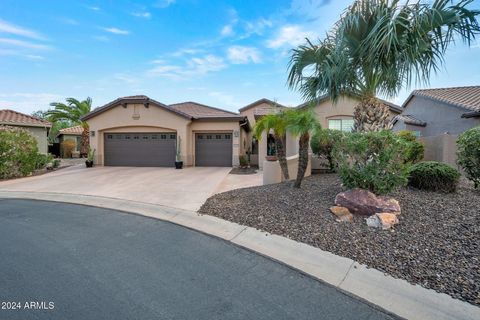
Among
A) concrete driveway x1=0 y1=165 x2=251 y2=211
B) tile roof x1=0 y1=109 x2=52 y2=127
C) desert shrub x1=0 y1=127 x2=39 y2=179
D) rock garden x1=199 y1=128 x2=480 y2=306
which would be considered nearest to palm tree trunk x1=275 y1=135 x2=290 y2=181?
rock garden x1=199 y1=128 x2=480 y2=306

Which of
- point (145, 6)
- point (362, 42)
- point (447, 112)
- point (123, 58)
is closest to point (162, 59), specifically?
point (123, 58)

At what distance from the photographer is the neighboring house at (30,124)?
18125mm

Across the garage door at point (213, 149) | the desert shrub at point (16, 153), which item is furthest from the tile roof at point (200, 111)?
the desert shrub at point (16, 153)

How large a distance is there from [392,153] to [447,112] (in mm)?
14539

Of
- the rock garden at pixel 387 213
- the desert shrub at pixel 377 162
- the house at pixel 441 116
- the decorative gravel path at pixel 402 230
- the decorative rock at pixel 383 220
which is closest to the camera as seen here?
the decorative gravel path at pixel 402 230

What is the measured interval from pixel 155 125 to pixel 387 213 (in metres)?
15.4

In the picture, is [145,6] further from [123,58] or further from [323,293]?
[323,293]

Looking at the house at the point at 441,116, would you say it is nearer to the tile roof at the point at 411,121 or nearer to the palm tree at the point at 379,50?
the tile roof at the point at 411,121

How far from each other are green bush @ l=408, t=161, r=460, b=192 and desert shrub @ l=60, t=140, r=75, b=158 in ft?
101

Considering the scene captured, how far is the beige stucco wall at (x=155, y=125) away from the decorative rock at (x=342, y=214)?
11694 mm

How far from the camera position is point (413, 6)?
19.0 feet

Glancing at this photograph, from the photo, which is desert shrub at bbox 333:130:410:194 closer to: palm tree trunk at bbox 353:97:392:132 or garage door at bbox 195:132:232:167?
palm tree trunk at bbox 353:97:392:132

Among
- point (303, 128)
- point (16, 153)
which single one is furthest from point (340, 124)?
point (16, 153)

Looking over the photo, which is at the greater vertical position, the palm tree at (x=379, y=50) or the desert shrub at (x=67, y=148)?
the palm tree at (x=379, y=50)
